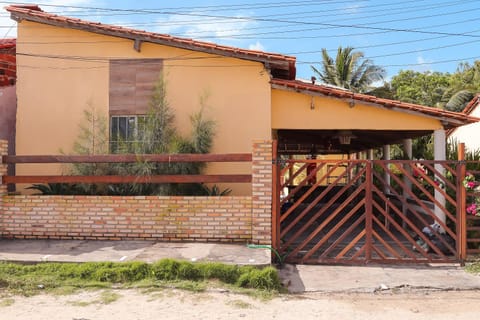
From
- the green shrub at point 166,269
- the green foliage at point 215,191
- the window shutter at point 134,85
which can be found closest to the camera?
the green shrub at point 166,269

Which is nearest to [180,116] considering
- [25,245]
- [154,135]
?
[154,135]

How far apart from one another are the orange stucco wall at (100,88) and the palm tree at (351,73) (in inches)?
699

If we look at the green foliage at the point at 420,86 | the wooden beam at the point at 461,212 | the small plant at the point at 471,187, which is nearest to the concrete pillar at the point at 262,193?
the wooden beam at the point at 461,212

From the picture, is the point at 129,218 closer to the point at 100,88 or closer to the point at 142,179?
the point at 142,179

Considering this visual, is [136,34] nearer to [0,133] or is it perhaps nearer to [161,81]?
[161,81]

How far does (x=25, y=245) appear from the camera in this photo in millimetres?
7301

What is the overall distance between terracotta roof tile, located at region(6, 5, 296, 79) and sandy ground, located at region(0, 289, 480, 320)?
515 cm

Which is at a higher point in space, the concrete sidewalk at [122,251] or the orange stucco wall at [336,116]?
the orange stucco wall at [336,116]

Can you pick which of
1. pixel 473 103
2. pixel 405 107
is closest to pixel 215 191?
pixel 405 107

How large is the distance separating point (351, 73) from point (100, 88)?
63.8 ft

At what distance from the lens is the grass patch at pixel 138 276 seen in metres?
5.71

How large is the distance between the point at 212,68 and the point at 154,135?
6.42ft

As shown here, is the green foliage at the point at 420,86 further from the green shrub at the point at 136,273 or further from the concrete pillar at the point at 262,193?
the green shrub at the point at 136,273

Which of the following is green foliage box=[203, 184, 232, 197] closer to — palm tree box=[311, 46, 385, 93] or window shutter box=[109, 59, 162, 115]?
window shutter box=[109, 59, 162, 115]
